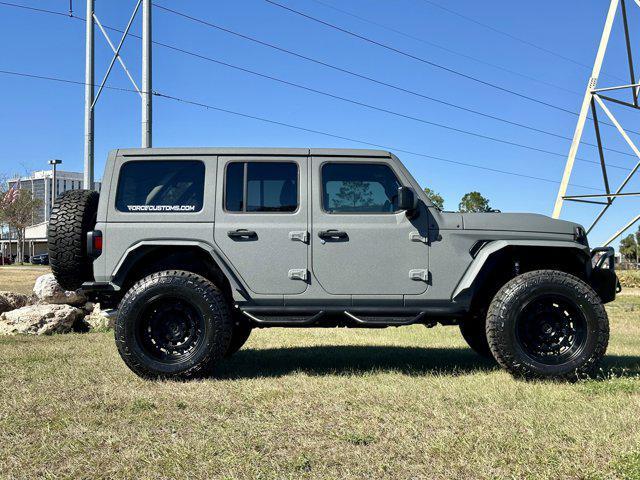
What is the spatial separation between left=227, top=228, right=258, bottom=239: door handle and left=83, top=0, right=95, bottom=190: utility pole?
8.37m

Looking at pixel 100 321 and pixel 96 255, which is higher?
pixel 96 255

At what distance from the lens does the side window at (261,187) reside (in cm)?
594

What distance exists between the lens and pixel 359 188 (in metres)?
6.01

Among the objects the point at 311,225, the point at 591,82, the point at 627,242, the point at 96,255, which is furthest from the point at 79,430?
the point at 627,242

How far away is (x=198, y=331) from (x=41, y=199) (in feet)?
222

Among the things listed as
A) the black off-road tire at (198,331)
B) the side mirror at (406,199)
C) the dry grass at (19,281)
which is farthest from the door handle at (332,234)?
the dry grass at (19,281)

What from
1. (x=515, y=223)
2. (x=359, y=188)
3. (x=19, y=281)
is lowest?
(x=19, y=281)

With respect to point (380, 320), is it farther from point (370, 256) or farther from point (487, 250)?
point (487, 250)

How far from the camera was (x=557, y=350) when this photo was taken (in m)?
5.69

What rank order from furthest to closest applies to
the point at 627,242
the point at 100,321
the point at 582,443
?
the point at 627,242 → the point at 100,321 → the point at 582,443

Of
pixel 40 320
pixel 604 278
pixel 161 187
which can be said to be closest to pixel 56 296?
pixel 40 320

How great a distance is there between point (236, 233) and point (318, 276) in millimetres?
876

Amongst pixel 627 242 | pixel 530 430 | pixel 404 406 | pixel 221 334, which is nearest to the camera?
pixel 530 430

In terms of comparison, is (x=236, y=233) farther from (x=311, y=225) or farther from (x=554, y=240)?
(x=554, y=240)
